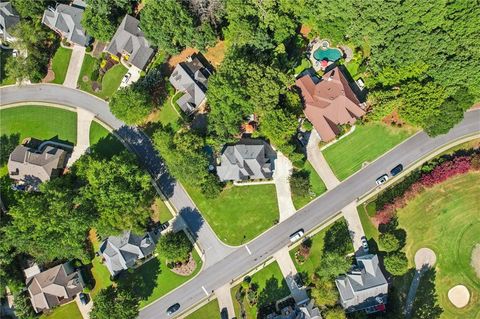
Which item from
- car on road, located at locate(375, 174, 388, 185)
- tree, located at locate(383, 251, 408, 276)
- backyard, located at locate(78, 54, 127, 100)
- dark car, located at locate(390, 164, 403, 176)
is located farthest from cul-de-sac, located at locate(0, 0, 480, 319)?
backyard, located at locate(78, 54, 127, 100)

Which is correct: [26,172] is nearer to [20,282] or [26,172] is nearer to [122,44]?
[20,282]

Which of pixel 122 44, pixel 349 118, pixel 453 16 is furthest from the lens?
pixel 122 44

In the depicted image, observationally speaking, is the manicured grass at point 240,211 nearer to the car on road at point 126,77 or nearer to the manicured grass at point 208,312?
the manicured grass at point 208,312

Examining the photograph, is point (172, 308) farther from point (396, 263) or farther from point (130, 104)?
point (396, 263)

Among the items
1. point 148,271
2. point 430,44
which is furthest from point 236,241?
Result: point 430,44

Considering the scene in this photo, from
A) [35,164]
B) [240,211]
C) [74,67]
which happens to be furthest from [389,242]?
[74,67]

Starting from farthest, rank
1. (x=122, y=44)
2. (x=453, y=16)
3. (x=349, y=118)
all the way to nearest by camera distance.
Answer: (x=122, y=44) < (x=349, y=118) < (x=453, y=16)

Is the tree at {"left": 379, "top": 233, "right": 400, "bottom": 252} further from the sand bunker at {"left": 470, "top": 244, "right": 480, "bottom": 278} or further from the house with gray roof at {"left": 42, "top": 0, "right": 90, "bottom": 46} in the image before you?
the house with gray roof at {"left": 42, "top": 0, "right": 90, "bottom": 46}
